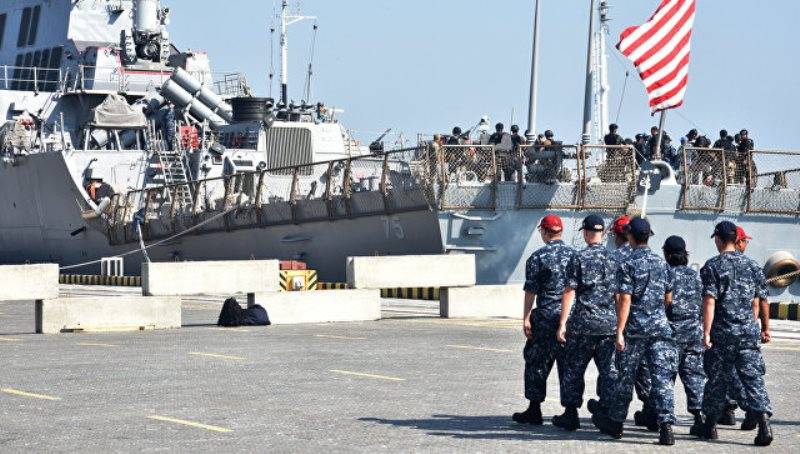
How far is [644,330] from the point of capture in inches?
419

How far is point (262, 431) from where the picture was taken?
10766 millimetres

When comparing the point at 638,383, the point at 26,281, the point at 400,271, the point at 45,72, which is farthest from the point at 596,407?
the point at 45,72

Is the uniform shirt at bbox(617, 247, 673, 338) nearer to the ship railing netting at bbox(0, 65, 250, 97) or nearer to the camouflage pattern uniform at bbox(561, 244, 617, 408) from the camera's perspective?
the camouflage pattern uniform at bbox(561, 244, 617, 408)

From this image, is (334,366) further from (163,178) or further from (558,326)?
(163,178)

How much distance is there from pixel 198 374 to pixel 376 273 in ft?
25.5

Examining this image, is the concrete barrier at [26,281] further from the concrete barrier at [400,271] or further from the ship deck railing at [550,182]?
the ship deck railing at [550,182]

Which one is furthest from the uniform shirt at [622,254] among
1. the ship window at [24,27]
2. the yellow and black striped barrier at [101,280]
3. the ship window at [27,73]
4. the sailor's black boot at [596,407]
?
the ship window at [24,27]

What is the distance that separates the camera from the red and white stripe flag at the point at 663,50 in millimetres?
23375

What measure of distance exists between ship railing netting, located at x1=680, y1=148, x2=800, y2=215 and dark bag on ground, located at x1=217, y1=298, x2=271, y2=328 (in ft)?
29.2

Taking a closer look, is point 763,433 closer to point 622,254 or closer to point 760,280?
point 760,280

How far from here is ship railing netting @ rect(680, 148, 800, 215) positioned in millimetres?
27047

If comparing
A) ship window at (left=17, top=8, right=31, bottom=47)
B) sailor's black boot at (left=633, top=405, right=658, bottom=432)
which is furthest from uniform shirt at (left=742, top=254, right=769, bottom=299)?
ship window at (left=17, top=8, right=31, bottom=47)

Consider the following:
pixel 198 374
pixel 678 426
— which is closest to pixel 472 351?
pixel 198 374

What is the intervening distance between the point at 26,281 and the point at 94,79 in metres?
19.9
